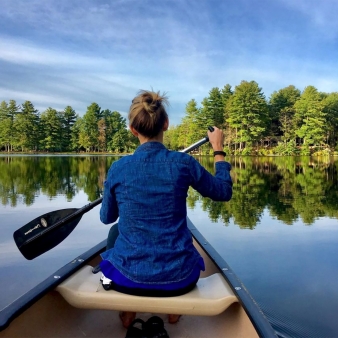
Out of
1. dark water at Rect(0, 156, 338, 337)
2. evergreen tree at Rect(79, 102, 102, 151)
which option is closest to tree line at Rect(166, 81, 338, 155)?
evergreen tree at Rect(79, 102, 102, 151)

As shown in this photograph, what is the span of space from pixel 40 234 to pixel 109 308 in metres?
0.77

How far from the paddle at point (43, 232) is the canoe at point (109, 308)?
0.78 ft

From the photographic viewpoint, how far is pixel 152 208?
4.81 feet

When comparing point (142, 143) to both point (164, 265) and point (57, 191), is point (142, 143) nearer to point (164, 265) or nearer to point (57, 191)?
point (164, 265)

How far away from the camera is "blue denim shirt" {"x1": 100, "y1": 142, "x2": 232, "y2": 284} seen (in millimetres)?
1467

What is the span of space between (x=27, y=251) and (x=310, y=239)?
12.2ft

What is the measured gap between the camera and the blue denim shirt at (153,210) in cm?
147

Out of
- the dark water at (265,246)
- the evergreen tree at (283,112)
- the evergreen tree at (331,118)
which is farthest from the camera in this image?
the evergreen tree at (331,118)

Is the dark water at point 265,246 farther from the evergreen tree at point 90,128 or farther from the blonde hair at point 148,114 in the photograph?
the evergreen tree at point 90,128

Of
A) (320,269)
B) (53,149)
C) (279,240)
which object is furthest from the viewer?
(53,149)

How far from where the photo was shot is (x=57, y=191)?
365 inches

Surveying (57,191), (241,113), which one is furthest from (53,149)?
(57,191)

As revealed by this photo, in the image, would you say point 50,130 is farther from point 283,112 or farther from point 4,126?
point 283,112

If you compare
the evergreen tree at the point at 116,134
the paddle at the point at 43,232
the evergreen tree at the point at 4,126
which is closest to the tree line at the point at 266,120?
the evergreen tree at the point at 116,134
